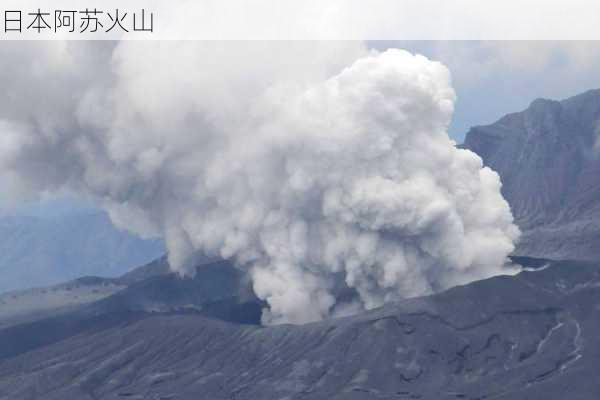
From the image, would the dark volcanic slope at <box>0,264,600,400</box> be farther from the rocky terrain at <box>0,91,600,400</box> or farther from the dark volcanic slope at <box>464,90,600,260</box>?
the dark volcanic slope at <box>464,90,600,260</box>

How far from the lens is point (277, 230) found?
283 ft

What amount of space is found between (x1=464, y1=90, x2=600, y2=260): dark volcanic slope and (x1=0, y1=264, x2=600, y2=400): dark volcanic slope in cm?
2025

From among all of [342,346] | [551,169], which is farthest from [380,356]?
[551,169]

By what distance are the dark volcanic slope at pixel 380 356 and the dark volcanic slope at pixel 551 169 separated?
2025 centimetres

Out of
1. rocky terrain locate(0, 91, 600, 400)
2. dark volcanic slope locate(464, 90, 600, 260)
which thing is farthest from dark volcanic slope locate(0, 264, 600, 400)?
dark volcanic slope locate(464, 90, 600, 260)

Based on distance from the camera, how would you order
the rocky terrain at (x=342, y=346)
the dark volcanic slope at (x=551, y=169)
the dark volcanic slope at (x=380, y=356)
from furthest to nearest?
1. the dark volcanic slope at (x=551, y=169)
2. the rocky terrain at (x=342, y=346)
3. the dark volcanic slope at (x=380, y=356)

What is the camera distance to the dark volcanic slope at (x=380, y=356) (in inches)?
2579

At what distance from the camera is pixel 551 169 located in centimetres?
13612

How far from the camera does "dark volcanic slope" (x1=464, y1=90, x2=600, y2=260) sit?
103562mm

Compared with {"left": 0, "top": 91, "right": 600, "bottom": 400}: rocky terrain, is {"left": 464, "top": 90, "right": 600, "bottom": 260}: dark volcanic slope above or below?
above

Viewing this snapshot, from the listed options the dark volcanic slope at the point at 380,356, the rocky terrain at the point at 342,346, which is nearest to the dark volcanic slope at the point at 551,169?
the rocky terrain at the point at 342,346

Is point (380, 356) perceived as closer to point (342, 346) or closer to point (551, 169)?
point (342, 346)

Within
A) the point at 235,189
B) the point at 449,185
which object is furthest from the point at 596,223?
the point at 235,189

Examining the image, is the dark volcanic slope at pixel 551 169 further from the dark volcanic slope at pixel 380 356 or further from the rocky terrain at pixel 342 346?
the dark volcanic slope at pixel 380 356
